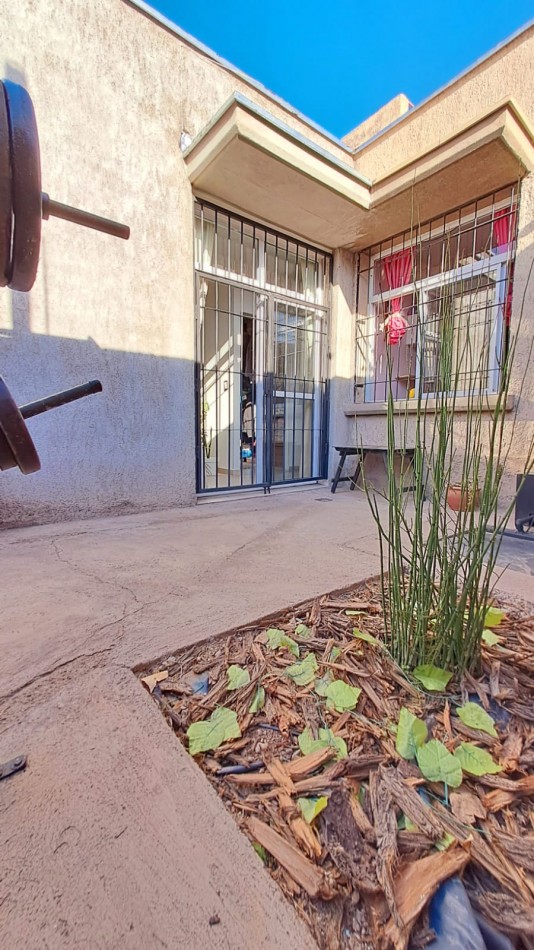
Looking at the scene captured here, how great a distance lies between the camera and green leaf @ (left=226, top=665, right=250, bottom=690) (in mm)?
1114

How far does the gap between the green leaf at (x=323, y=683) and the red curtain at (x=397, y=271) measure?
4.27 m

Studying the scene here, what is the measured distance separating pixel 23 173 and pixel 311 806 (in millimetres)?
1164

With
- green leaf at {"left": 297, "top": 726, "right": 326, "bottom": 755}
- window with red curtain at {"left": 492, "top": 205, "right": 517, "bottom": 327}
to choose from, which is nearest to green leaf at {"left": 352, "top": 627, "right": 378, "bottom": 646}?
green leaf at {"left": 297, "top": 726, "right": 326, "bottom": 755}

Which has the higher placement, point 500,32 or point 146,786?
point 500,32

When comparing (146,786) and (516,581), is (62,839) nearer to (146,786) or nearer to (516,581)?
(146,786)

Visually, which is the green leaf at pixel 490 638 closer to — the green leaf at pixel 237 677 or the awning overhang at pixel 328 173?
the green leaf at pixel 237 677

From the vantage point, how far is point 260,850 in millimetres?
691

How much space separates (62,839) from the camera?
2.29 feet

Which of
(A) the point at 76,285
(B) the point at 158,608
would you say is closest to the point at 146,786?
(B) the point at 158,608

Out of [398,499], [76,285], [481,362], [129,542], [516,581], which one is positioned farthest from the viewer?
[76,285]

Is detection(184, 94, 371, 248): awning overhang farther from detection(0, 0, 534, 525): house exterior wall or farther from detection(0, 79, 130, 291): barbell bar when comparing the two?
detection(0, 79, 130, 291): barbell bar

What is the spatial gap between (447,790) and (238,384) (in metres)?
3.96

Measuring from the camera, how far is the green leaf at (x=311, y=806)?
0.74 m

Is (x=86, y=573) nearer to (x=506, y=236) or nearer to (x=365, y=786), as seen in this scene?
(x=365, y=786)
